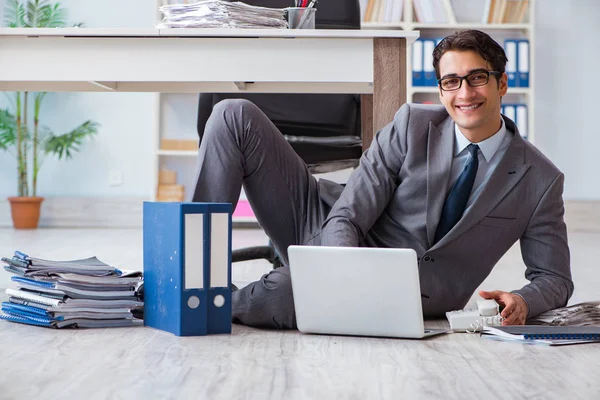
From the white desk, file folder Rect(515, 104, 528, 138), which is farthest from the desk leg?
file folder Rect(515, 104, 528, 138)

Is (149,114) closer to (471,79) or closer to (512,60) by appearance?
(512,60)

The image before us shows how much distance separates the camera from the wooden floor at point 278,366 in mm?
1212

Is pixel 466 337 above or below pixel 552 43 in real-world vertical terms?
below

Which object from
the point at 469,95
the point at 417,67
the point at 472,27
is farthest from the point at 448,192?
the point at 472,27

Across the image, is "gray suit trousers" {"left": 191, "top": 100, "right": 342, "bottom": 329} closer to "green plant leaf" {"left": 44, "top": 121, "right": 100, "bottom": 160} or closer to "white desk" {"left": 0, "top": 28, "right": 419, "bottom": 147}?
"white desk" {"left": 0, "top": 28, "right": 419, "bottom": 147}

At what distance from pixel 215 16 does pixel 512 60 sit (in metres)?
3.72

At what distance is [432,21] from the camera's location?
545cm

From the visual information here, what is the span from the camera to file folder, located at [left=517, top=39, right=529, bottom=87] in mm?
5363

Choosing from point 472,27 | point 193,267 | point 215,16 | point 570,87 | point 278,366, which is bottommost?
point 278,366

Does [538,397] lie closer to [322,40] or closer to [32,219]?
[322,40]

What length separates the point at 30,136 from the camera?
17.9ft

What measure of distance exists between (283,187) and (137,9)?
4.01 meters

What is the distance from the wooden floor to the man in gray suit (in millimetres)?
119

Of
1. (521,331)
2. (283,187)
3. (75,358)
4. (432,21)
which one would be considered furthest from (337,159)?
(432,21)
